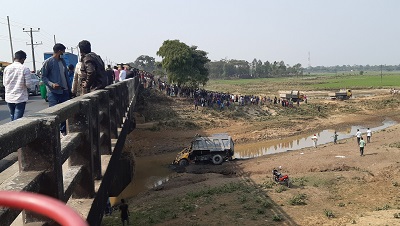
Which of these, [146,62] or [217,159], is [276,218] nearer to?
[217,159]

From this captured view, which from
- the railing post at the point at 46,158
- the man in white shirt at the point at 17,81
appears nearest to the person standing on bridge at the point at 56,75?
the man in white shirt at the point at 17,81

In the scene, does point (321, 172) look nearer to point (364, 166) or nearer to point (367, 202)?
point (364, 166)

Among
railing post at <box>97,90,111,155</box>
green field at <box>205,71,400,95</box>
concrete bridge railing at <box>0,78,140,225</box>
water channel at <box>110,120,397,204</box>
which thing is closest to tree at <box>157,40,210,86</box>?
water channel at <box>110,120,397,204</box>

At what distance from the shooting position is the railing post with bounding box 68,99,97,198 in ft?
12.7

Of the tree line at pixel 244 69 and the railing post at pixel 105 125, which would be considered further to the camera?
the tree line at pixel 244 69

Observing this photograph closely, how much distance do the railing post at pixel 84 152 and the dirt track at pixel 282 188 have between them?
33.0 feet

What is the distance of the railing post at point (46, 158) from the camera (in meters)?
2.44

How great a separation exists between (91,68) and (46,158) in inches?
149

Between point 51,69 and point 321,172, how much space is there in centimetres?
1726

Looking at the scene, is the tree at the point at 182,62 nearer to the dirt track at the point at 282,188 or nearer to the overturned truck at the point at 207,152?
the dirt track at the point at 282,188

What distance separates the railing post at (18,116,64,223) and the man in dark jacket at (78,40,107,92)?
352 cm

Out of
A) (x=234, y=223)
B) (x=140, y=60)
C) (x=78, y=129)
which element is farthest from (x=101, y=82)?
(x=140, y=60)

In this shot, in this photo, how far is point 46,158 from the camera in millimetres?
2521

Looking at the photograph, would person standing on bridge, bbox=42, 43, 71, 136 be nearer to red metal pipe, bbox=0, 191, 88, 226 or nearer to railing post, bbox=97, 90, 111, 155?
railing post, bbox=97, 90, 111, 155
